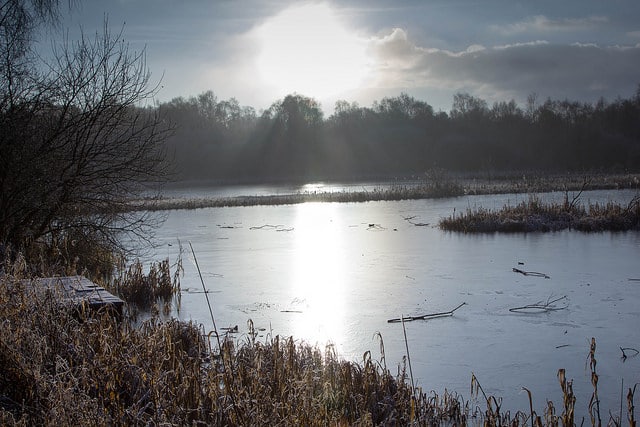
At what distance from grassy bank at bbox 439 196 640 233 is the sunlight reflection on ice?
3.62 m

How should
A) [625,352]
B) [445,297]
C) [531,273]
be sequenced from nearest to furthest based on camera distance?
[625,352] < [445,297] < [531,273]

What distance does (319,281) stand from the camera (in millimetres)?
10102

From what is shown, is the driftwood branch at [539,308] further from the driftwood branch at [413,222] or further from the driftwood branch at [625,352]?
the driftwood branch at [413,222]

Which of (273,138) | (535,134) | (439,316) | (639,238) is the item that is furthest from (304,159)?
(439,316)

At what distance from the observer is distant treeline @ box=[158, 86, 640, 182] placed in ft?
201

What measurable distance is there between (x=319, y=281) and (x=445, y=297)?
244cm

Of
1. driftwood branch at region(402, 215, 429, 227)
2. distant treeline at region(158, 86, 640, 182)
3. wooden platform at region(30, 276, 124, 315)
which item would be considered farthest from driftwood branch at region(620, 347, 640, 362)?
distant treeline at region(158, 86, 640, 182)

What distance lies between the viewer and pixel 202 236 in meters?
17.0

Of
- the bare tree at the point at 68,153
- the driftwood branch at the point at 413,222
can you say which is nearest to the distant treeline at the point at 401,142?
the driftwood branch at the point at 413,222

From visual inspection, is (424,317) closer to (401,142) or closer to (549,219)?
(549,219)

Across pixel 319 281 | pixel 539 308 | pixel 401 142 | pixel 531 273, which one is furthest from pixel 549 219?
pixel 401 142

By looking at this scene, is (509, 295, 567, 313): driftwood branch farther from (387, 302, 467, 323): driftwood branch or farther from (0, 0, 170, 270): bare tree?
(0, 0, 170, 270): bare tree

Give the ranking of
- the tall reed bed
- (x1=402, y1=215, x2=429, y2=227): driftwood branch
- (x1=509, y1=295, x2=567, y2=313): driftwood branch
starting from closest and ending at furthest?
1. the tall reed bed
2. (x1=509, y1=295, x2=567, y2=313): driftwood branch
3. (x1=402, y1=215, x2=429, y2=227): driftwood branch

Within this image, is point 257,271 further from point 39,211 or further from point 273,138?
point 273,138
